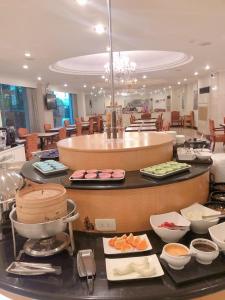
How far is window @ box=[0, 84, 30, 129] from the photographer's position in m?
7.67

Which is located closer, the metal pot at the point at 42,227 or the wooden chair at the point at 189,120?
the metal pot at the point at 42,227

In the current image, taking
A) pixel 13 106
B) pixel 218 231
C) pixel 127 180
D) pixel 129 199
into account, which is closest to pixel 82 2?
pixel 127 180

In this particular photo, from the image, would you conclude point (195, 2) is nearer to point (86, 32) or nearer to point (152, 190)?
point (86, 32)

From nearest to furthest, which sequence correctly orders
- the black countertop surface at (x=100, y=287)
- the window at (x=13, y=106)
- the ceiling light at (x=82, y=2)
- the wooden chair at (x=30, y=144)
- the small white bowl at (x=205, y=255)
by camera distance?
1. the black countertop surface at (x=100, y=287)
2. the small white bowl at (x=205, y=255)
3. the ceiling light at (x=82, y=2)
4. the wooden chair at (x=30, y=144)
5. the window at (x=13, y=106)

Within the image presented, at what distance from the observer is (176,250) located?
1198mm

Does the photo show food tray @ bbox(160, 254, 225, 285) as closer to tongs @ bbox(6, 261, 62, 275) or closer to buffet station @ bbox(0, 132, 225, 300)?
buffet station @ bbox(0, 132, 225, 300)

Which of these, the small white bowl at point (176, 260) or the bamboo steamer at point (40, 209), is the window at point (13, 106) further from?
the small white bowl at point (176, 260)

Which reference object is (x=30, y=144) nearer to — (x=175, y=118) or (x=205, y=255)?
(x=205, y=255)

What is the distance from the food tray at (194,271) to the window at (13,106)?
24.0ft

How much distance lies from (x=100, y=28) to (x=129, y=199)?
9.03 feet

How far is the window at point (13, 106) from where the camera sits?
767cm

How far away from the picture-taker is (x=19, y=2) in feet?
8.25

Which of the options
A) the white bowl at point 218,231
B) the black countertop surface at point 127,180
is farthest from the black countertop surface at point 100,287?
the black countertop surface at point 127,180

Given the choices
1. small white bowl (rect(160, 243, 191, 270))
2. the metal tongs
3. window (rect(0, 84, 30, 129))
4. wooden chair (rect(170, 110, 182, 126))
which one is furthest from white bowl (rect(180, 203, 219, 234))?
wooden chair (rect(170, 110, 182, 126))
